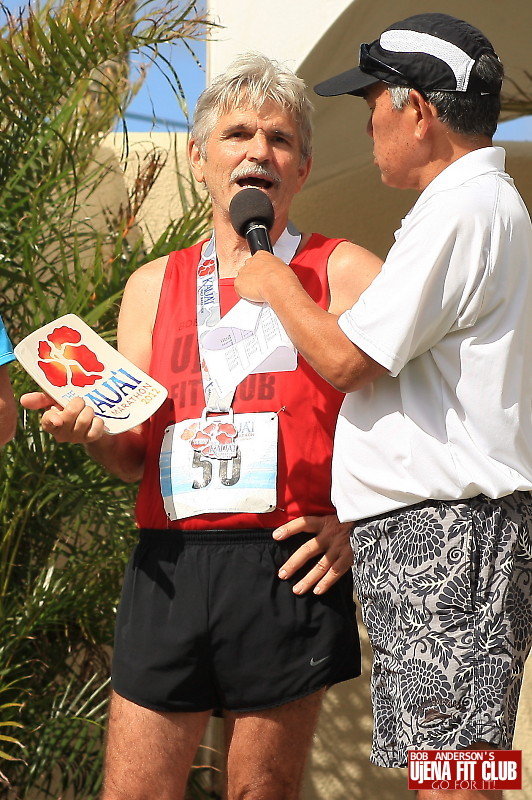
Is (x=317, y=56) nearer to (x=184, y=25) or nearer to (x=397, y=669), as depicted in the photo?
(x=184, y=25)

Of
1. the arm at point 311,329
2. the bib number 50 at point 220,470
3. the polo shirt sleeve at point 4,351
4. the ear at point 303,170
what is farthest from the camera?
the ear at point 303,170

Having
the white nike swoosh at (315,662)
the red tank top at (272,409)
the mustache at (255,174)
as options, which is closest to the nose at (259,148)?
the mustache at (255,174)

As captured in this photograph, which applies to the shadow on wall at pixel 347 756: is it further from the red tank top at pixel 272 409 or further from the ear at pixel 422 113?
the ear at pixel 422 113

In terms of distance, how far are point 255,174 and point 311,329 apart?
687mm

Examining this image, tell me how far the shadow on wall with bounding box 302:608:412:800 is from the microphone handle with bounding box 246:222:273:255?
2481mm

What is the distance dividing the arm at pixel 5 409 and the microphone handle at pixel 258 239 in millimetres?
651

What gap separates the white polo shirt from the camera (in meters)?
1.91

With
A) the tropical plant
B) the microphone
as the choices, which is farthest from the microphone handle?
the tropical plant

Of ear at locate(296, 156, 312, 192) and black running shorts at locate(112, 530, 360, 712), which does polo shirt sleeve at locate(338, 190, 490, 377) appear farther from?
ear at locate(296, 156, 312, 192)

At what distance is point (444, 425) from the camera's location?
6.47 feet

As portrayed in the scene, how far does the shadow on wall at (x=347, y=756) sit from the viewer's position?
14.5 ft

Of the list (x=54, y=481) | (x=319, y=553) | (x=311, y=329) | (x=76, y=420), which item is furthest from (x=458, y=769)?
(x=54, y=481)

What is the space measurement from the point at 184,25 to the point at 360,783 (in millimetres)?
2973

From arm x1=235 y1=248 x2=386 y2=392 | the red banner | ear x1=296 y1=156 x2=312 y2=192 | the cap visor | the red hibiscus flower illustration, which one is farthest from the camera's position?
ear x1=296 y1=156 x2=312 y2=192
